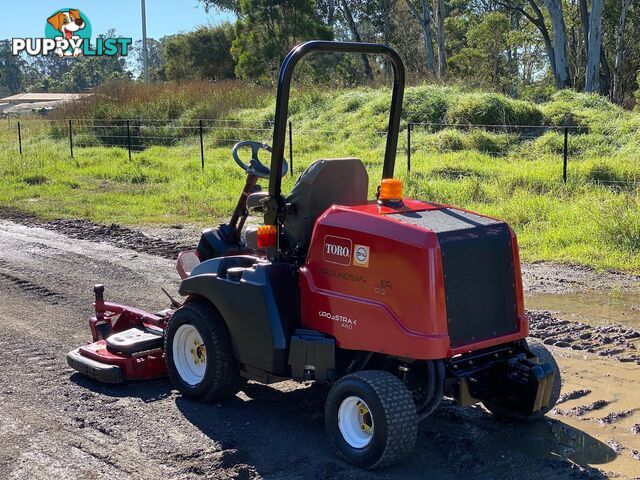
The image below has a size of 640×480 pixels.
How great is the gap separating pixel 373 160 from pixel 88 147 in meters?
10.4

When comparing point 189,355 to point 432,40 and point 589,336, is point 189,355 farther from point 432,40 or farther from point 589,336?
point 432,40

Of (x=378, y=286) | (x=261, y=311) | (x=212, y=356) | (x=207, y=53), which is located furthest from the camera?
(x=207, y=53)

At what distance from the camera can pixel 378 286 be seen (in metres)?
4.49

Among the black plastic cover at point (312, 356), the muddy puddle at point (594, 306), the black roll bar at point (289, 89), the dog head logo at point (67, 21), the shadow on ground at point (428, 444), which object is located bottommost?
the shadow on ground at point (428, 444)

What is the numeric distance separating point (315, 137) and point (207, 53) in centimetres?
2604

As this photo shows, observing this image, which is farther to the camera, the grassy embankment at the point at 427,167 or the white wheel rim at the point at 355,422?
the grassy embankment at the point at 427,167

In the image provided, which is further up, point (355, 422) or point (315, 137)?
point (315, 137)

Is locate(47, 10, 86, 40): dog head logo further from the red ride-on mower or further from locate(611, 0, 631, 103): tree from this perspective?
the red ride-on mower

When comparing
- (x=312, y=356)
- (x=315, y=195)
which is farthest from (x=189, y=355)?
(x=315, y=195)

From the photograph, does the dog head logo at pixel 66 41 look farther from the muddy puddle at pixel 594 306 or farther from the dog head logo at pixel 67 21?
the muddy puddle at pixel 594 306

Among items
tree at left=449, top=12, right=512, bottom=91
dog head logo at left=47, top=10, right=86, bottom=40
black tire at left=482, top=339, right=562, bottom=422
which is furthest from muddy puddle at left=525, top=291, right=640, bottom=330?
dog head logo at left=47, top=10, right=86, bottom=40

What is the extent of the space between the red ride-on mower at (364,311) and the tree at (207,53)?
40359 mm

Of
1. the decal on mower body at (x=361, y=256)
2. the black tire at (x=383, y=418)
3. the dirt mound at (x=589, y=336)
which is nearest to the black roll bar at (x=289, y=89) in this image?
the decal on mower body at (x=361, y=256)

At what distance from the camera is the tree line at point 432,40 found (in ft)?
122
